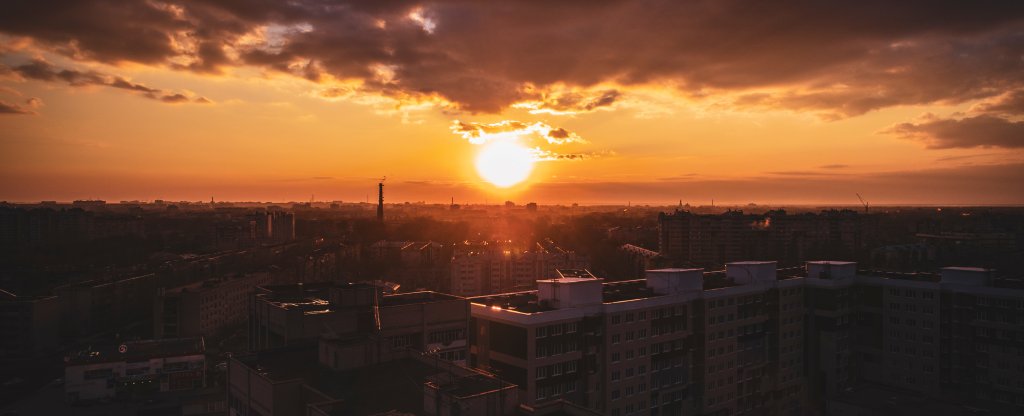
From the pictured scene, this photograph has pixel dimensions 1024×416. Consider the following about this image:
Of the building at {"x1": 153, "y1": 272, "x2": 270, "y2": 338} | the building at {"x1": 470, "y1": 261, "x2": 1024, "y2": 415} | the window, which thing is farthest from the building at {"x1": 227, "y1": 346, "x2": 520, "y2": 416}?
the building at {"x1": 153, "y1": 272, "x2": 270, "y2": 338}

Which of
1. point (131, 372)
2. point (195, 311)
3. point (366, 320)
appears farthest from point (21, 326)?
point (366, 320)

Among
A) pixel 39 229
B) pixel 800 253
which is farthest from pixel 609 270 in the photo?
pixel 39 229

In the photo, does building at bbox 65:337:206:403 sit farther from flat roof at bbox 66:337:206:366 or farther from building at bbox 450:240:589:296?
building at bbox 450:240:589:296

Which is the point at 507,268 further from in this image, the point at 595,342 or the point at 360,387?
the point at 360,387

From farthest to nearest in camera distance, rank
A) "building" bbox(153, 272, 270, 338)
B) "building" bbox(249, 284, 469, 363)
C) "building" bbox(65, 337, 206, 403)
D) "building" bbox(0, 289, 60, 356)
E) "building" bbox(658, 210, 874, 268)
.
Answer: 1. "building" bbox(658, 210, 874, 268)
2. "building" bbox(153, 272, 270, 338)
3. "building" bbox(0, 289, 60, 356)
4. "building" bbox(65, 337, 206, 403)
5. "building" bbox(249, 284, 469, 363)

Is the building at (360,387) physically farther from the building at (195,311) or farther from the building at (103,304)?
the building at (103,304)
